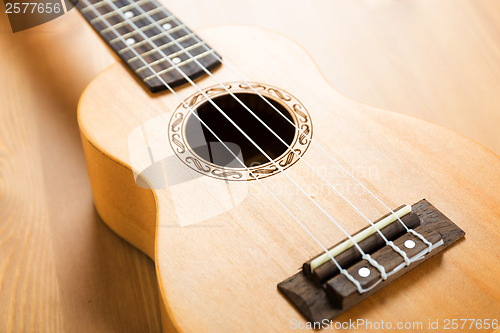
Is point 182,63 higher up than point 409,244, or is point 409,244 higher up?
point 182,63

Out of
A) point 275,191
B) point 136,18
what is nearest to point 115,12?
point 136,18

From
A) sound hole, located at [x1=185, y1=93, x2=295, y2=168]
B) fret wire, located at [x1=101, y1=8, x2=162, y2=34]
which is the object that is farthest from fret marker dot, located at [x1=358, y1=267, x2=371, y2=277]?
fret wire, located at [x1=101, y1=8, x2=162, y2=34]

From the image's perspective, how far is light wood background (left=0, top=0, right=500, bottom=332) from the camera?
94 centimetres

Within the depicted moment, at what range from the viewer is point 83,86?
1.25 meters

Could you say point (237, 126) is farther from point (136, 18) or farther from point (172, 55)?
point (136, 18)

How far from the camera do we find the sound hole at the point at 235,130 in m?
0.97

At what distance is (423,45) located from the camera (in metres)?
1.32

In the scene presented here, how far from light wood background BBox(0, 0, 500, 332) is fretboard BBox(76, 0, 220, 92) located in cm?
20

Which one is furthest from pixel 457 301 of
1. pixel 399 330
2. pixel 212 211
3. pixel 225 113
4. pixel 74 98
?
pixel 74 98

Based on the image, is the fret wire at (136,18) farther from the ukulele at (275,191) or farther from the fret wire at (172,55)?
the fret wire at (172,55)

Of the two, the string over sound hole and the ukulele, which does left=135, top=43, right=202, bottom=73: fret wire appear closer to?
the ukulele

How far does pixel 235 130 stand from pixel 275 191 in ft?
0.82

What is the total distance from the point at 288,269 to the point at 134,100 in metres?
0.44

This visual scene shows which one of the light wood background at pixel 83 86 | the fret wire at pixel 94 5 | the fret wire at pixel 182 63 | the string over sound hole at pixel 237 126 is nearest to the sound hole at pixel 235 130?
the string over sound hole at pixel 237 126
